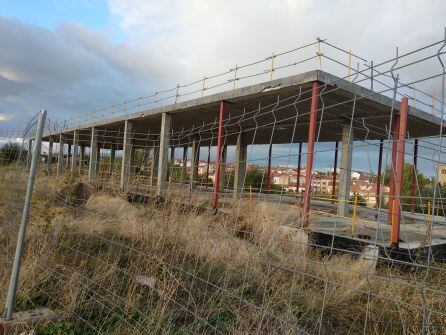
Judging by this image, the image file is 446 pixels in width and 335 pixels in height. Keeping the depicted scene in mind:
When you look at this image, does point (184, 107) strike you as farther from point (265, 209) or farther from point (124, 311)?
point (124, 311)

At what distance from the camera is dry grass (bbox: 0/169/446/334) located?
4121 millimetres

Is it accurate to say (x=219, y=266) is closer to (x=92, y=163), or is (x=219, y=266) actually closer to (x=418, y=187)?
(x=418, y=187)

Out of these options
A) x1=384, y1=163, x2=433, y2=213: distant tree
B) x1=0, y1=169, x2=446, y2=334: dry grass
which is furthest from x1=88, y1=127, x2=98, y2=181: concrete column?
x1=384, y1=163, x2=433, y2=213: distant tree

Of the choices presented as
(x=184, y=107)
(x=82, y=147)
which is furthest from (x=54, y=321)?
(x=82, y=147)

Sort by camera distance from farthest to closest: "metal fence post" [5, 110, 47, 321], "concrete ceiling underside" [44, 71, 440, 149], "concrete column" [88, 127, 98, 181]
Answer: "concrete ceiling underside" [44, 71, 440, 149] → "concrete column" [88, 127, 98, 181] → "metal fence post" [5, 110, 47, 321]

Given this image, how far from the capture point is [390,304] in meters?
4.89

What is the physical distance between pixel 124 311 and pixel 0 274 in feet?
5.89

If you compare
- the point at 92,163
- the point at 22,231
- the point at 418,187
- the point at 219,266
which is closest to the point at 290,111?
the point at 92,163

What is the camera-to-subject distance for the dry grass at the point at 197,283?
4.12 metres

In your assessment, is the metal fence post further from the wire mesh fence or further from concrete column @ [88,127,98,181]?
concrete column @ [88,127,98,181]

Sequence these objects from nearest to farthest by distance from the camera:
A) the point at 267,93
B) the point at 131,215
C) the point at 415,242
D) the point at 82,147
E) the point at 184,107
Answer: the point at 131,215
the point at 415,242
the point at 267,93
the point at 184,107
the point at 82,147

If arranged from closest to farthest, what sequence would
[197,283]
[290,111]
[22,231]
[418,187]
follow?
[418,187] → [22,231] → [197,283] → [290,111]

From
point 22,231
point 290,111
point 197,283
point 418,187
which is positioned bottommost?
point 197,283

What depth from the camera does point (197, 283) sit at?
211 inches
